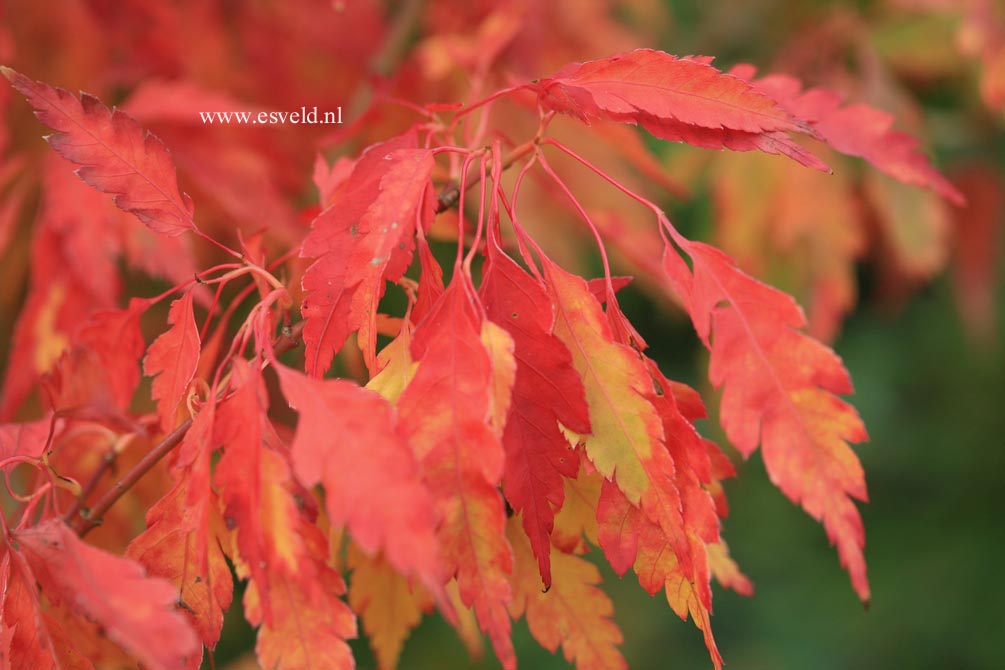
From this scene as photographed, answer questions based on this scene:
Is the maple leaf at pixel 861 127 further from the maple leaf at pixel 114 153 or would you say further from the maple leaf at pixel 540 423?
the maple leaf at pixel 114 153

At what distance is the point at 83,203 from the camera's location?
80 centimetres

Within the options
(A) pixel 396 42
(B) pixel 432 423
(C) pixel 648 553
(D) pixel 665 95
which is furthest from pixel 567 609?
(A) pixel 396 42

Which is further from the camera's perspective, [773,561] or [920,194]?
[773,561]

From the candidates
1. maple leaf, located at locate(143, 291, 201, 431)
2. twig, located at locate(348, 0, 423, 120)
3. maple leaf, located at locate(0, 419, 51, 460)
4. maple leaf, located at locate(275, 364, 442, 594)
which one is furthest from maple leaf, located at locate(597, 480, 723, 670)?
twig, located at locate(348, 0, 423, 120)

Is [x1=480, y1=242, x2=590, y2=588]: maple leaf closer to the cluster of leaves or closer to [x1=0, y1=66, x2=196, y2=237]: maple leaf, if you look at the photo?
the cluster of leaves

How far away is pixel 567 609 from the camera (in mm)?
545

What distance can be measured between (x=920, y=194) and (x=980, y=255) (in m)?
0.46

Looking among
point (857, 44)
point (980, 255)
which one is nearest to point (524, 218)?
point (857, 44)

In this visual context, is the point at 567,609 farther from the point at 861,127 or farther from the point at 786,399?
the point at 861,127

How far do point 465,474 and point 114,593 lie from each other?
0.16 meters

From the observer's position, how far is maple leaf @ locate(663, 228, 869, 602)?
1.51ft

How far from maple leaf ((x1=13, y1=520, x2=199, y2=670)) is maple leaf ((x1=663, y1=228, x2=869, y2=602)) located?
29 cm

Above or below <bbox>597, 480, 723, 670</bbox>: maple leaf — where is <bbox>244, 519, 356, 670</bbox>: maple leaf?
below

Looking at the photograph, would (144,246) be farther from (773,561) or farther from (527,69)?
(773,561)
